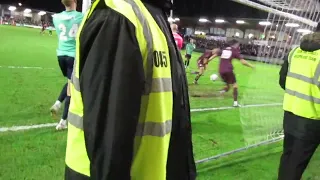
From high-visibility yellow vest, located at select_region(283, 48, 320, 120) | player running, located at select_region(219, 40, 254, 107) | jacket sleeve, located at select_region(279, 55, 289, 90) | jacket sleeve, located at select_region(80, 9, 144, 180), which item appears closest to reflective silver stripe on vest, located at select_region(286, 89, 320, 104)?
high-visibility yellow vest, located at select_region(283, 48, 320, 120)

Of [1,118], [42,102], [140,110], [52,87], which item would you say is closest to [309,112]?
[140,110]

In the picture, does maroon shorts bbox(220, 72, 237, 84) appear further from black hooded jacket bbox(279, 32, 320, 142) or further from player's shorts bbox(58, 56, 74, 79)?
black hooded jacket bbox(279, 32, 320, 142)

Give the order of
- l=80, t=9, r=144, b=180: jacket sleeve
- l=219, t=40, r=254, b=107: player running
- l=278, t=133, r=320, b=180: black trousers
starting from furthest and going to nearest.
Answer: l=219, t=40, r=254, b=107: player running → l=278, t=133, r=320, b=180: black trousers → l=80, t=9, r=144, b=180: jacket sleeve

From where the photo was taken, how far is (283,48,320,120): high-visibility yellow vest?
3.10 m

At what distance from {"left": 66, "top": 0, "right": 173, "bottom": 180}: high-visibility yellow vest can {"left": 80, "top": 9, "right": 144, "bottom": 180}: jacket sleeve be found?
0.07m

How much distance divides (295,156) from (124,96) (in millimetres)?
2533

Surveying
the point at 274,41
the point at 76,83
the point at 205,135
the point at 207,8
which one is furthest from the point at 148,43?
the point at 207,8

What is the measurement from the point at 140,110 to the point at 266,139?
464cm

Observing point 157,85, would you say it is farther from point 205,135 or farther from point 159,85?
point 205,135

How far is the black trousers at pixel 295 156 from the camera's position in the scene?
320cm

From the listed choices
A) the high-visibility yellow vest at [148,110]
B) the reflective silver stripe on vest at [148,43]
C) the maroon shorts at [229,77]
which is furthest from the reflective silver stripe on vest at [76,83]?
the maroon shorts at [229,77]

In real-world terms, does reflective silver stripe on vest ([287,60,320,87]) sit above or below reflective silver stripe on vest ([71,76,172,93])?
below

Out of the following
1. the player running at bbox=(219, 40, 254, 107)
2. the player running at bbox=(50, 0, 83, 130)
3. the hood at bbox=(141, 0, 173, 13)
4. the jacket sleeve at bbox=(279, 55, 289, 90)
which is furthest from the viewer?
the player running at bbox=(219, 40, 254, 107)

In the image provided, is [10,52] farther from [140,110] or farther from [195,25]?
[195,25]
